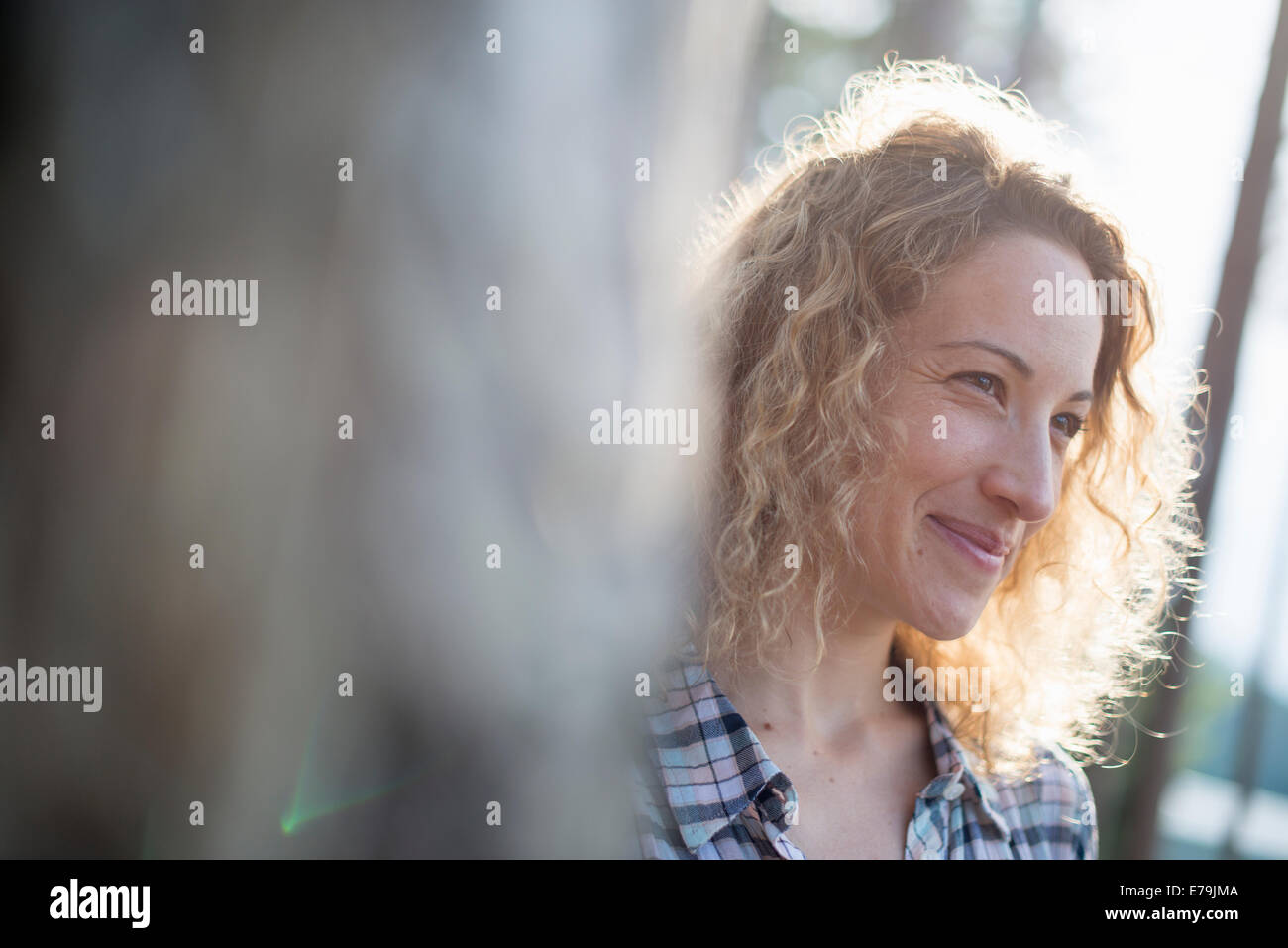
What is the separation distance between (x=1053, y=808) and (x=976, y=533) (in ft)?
1.98

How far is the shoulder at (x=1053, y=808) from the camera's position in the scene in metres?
1.47

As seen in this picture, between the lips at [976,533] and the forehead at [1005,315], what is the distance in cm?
24

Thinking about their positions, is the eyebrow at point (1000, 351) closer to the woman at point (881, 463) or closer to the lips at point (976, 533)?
the woman at point (881, 463)

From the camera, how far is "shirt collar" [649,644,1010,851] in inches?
47.0

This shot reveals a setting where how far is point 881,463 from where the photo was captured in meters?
1.27

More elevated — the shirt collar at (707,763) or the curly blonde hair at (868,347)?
the curly blonde hair at (868,347)
